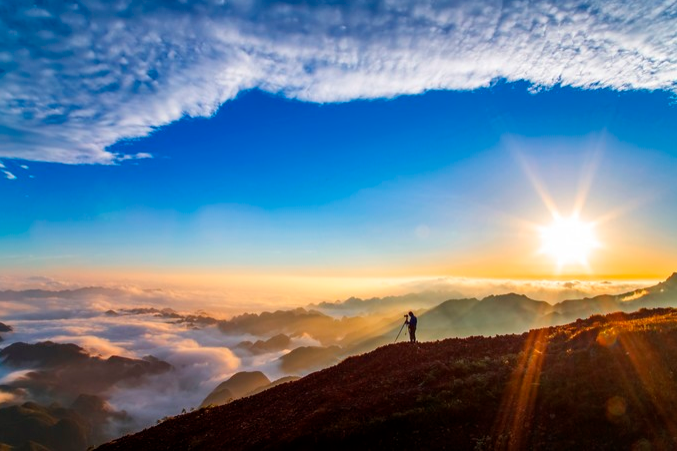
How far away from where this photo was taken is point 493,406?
1405cm

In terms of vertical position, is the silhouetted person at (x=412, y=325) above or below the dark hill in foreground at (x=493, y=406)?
above

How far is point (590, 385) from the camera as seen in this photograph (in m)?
13.6

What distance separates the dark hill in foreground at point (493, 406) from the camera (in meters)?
12.0

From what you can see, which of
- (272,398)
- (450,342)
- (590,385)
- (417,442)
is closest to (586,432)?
(590,385)

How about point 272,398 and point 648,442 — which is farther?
point 272,398

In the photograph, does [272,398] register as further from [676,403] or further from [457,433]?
[676,403]

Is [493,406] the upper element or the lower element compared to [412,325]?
lower

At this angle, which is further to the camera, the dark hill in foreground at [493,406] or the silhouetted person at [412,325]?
the silhouetted person at [412,325]

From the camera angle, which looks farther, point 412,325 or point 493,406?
point 412,325

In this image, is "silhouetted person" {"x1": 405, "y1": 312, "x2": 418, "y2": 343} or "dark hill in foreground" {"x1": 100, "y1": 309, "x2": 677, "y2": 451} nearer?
"dark hill in foreground" {"x1": 100, "y1": 309, "x2": 677, "y2": 451}

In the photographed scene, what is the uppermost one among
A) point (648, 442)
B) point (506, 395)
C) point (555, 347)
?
point (555, 347)

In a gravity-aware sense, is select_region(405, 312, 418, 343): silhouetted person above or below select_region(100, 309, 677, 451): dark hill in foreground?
above

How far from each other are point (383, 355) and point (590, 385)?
13.4m

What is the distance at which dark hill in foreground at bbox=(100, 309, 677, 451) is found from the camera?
12.0 metres
